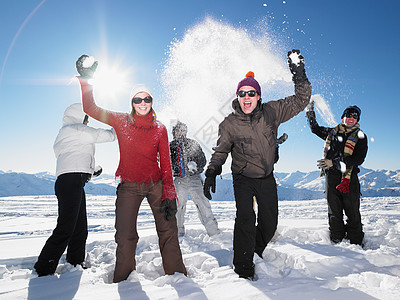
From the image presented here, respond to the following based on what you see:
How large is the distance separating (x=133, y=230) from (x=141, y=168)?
1.96 feet

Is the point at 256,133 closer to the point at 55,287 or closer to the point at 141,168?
the point at 141,168

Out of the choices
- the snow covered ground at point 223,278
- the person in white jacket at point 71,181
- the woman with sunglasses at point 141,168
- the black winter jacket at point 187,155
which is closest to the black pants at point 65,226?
the person in white jacket at point 71,181

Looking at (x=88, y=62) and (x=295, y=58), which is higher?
(x=295, y=58)

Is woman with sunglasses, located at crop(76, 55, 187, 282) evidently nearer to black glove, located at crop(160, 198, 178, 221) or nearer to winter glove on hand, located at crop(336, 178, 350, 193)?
black glove, located at crop(160, 198, 178, 221)

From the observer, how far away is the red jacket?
7.90 feet

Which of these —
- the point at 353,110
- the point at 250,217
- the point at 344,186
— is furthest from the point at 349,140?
the point at 250,217

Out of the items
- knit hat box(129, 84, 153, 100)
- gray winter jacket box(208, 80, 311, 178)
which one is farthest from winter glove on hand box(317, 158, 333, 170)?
knit hat box(129, 84, 153, 100)

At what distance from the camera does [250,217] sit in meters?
2.45

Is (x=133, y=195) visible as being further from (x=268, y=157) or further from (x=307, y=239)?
(x=307, y=239)

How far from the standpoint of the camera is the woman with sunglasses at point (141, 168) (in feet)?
7.70

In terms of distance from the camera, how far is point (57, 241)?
252cm

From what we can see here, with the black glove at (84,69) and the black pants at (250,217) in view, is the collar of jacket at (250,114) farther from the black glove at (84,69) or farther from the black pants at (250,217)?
the black glove at (84,69)

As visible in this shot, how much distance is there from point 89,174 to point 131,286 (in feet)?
4.78

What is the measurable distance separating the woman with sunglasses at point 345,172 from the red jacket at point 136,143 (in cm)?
271
